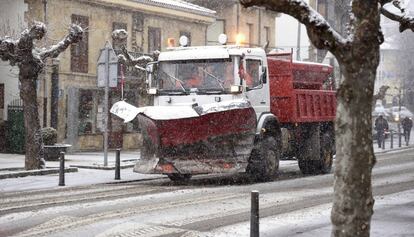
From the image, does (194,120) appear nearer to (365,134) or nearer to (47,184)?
(47,184)

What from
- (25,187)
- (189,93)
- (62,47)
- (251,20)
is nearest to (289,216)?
(189,93)

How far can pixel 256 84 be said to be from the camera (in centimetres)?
1623

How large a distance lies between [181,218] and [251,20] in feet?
105

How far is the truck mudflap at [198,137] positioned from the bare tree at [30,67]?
13.2ft

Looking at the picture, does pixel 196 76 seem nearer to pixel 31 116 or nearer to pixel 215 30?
pixel 31 116

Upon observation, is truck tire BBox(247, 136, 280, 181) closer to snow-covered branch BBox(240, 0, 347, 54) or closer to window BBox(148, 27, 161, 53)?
snow-covered branch BBox(240, 0, 347, 54)

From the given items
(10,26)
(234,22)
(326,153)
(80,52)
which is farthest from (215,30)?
(326,153)

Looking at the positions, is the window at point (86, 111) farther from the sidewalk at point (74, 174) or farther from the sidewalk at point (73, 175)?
the sidewalk at point (73, 175)

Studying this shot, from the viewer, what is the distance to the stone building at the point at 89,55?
27359mm

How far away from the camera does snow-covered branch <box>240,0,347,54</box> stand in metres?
5.46

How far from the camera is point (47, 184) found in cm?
1606

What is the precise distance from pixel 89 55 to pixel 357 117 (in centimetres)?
2501

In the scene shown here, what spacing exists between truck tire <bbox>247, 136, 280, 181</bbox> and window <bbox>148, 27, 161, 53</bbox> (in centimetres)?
1665

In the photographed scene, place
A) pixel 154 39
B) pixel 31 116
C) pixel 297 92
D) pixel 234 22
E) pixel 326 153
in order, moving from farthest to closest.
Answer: pixel 234 22 < pixel 154 39 < pixel 326 153 < pixel 31 116 < pixel 297 92
